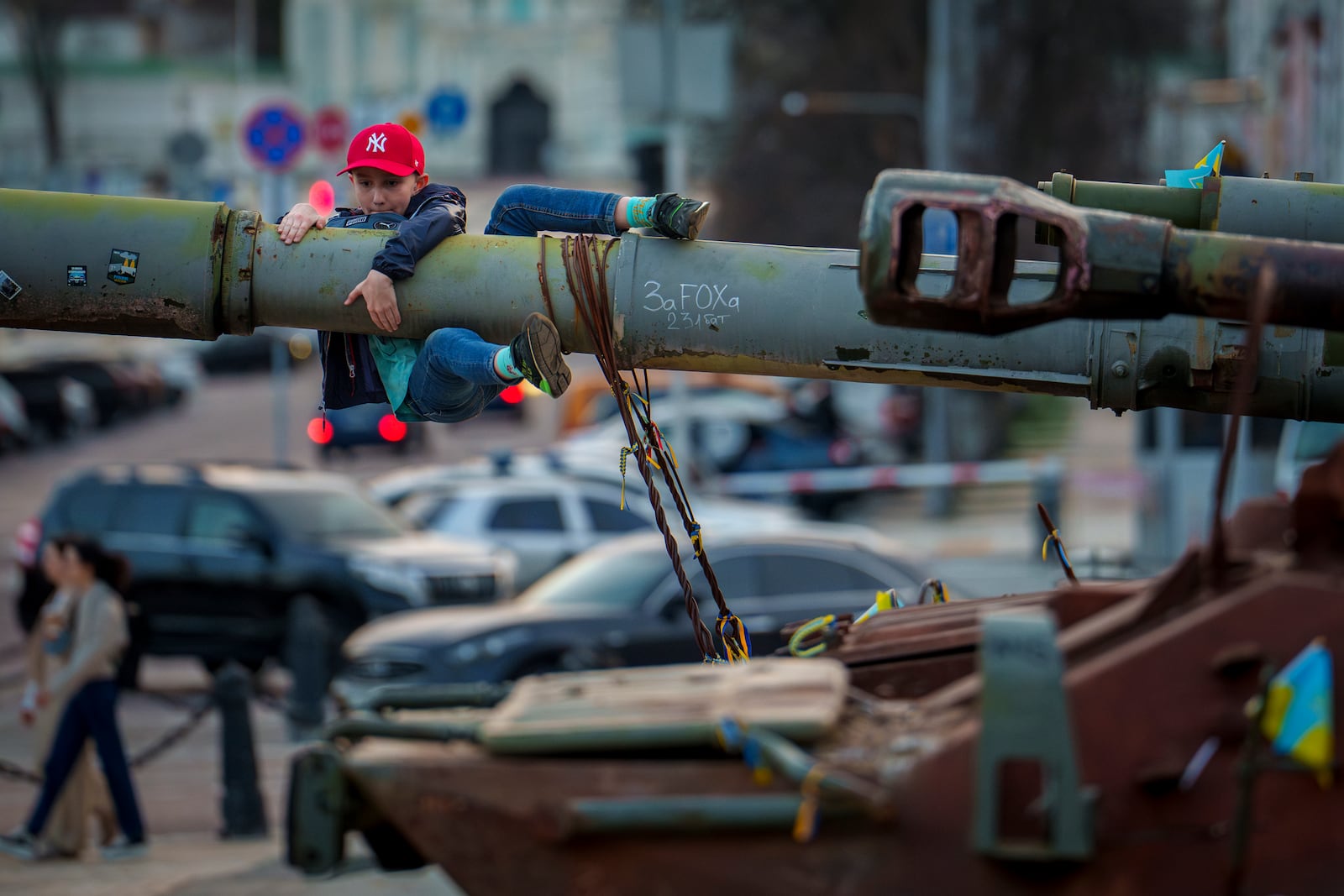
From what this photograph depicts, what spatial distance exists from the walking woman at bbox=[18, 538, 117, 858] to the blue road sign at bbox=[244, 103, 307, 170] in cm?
1156

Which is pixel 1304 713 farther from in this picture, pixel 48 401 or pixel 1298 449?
pixel 48 401

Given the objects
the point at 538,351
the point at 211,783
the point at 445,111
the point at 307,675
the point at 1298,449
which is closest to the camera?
the point at 538,351

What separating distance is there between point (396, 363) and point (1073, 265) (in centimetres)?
243

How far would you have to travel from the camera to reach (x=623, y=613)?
12602mm

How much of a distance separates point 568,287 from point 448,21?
80.4 metres

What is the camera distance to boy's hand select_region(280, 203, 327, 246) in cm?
500

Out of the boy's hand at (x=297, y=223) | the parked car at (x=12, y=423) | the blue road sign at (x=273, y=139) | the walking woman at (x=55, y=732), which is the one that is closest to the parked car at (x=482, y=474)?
the blue road sign at (x=273, y=139)

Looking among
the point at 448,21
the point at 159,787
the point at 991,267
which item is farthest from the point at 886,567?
the point at 448,21

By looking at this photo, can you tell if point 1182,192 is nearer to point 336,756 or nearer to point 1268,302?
point 1268,302

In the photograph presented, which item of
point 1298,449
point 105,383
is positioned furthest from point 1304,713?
point 105,383

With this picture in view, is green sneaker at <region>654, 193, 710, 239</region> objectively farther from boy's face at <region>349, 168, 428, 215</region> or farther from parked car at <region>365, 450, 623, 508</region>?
parked car at <region>365, 450, 623, 508</region>

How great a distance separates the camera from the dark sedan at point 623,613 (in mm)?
12320

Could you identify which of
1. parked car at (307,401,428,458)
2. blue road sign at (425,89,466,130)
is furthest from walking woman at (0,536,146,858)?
blue road sign at (425,89,466,130)

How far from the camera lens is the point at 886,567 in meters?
12.9
